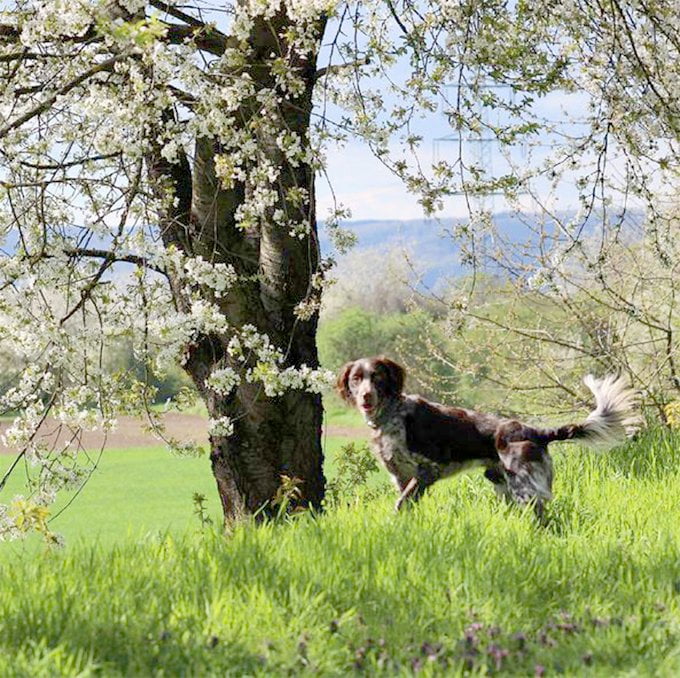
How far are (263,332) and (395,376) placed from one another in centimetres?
120

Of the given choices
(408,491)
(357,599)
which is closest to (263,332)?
(408,491)

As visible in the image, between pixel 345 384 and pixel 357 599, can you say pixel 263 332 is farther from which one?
pixel 357 599

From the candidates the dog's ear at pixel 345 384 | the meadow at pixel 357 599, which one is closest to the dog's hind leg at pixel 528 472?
the meadow at pixel 357 599

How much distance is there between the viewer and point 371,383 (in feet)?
24.3

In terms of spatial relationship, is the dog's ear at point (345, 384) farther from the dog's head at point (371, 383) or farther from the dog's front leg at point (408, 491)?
the dog's front leg at point (408, 491)

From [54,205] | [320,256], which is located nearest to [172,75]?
[320,256]

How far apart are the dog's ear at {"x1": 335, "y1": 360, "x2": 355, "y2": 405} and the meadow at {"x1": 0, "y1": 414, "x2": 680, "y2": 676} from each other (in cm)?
106

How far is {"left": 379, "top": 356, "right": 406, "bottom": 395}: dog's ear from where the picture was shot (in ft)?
24.7

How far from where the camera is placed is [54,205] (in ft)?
28.7

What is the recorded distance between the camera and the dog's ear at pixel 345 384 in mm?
7625

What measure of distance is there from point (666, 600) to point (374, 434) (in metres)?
2.90

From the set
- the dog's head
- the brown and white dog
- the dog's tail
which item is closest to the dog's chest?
the brown and white dog

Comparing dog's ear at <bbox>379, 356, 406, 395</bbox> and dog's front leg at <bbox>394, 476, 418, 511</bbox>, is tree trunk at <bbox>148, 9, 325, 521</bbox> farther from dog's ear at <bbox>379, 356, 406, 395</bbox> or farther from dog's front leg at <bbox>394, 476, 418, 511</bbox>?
dog's front leg at <bbox>394, 476, 418, 511</bbox>

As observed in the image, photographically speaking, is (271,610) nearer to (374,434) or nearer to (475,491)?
(374,434)
